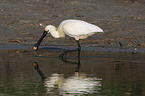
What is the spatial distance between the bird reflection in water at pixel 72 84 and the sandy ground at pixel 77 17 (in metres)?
9.78

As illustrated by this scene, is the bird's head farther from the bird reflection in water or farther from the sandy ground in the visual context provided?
the bird reflection in water

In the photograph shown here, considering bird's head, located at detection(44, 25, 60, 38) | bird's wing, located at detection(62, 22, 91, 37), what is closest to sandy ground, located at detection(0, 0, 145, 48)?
bird's head, located at detection(44, 25, 60, 38)

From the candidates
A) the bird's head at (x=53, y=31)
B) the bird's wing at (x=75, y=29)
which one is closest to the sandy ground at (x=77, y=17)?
the bird's head at (x=53, y=31)

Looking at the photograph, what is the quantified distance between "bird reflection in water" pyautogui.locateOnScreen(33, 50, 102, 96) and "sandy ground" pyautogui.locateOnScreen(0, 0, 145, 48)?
9777 millimetres

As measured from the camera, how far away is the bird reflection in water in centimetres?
622

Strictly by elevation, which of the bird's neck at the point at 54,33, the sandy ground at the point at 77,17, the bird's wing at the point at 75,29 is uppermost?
the bird's wing at the point at 75,29

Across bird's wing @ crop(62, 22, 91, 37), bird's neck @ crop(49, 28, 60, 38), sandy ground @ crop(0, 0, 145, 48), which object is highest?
bird's wing @ crop(62, 22, 91, 37)

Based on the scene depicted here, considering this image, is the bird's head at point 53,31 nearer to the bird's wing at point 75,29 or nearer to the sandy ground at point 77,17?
the bird's wing at point 75,29

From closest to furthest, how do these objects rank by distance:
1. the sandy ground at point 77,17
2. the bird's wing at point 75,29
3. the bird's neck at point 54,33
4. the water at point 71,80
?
the water at point 71,80 → the bird's wing at point 75,29 → the bird's neck at point 54,33 → the sandy ground at point 77,17

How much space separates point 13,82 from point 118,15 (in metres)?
19.3

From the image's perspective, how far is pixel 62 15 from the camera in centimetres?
2489

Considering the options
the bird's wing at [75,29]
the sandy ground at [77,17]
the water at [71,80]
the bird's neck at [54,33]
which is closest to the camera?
the water at [71,80]

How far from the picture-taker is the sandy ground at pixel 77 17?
18938mm

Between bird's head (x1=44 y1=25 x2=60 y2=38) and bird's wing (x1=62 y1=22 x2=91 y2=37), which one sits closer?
bird's wing (x1=62 y1=22 x2=91 y2=37)
